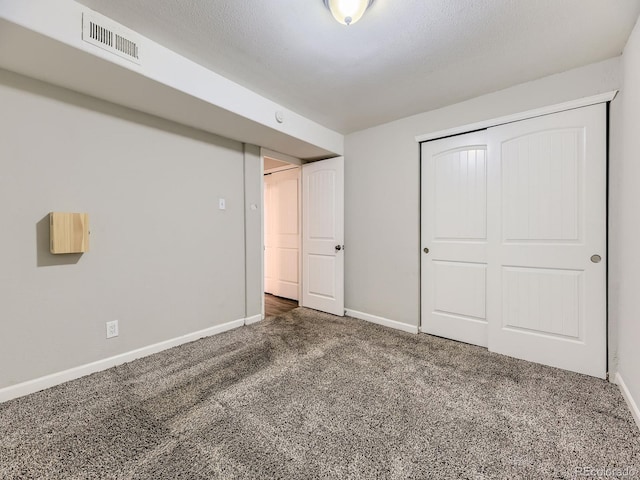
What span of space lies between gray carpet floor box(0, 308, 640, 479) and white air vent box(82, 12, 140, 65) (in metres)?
2.20

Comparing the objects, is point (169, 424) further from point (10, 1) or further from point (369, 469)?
point (10, 1)

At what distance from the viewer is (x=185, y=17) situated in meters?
1.70

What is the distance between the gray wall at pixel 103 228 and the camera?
6.15 feet

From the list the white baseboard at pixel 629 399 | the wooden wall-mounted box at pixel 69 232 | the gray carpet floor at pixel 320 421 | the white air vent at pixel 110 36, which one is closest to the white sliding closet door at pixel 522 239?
the white baseboard at pixel 629 399

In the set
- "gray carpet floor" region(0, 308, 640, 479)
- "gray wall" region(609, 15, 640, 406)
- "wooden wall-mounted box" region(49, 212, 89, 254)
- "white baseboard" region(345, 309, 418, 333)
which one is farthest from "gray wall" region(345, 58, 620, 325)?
"wooden wall-mounted box" region(49, 212, 89, 254)

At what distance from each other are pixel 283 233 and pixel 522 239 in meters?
3.43

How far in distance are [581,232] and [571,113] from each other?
0.94 m

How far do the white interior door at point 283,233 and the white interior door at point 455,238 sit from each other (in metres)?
2.13

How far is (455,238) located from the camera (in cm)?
287

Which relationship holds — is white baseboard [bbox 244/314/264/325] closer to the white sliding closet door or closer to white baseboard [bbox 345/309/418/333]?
white baseboard [bbox 345/309/418/333]

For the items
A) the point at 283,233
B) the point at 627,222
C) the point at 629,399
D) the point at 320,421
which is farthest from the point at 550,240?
the point at 283,233

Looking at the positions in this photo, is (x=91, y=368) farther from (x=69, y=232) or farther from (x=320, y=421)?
(x=320, y=421)

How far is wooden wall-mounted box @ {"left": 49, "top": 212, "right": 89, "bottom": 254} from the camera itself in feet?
6.38

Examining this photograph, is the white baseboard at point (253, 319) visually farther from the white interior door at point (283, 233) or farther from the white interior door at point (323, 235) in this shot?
the white interior door at point (283, 233)
